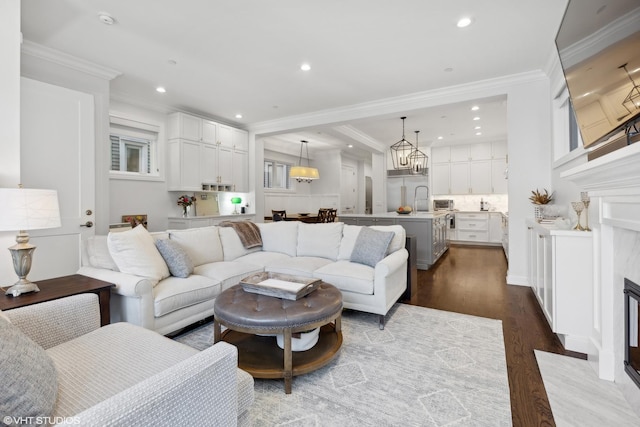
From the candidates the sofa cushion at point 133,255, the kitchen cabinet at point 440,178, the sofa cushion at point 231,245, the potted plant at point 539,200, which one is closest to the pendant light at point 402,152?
the kitchen cabinet at point 440,178

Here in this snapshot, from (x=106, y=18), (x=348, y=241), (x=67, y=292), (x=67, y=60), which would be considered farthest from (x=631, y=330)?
(x=67, y=60)

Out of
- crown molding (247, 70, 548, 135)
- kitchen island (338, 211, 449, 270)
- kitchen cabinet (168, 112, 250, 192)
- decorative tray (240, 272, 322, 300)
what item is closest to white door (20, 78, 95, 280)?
kitchen cabinet (168, 112, 250, 192)

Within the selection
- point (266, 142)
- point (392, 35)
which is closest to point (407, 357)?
point (392, 35)

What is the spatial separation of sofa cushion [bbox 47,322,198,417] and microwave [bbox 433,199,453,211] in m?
8.03

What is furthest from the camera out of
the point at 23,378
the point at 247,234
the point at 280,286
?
the point at 247,234

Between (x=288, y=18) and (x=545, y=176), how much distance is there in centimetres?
356

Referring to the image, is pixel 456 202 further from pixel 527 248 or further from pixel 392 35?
pixel 392 35

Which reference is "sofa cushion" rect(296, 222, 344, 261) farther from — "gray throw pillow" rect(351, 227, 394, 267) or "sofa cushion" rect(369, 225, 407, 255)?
"sofa cushion" rect(369, 225, 407, 255)

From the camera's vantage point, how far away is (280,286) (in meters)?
2.14

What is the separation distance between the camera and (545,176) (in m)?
3.81

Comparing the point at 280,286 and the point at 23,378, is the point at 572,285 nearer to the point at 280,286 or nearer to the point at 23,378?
the point at 280,286

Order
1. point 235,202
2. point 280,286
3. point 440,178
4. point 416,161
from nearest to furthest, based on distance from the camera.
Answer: point 280,286, point 235,202, point 416,161, point 440,178

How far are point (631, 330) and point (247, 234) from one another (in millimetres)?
3441

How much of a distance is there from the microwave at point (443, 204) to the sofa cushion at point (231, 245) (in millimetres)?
6203
